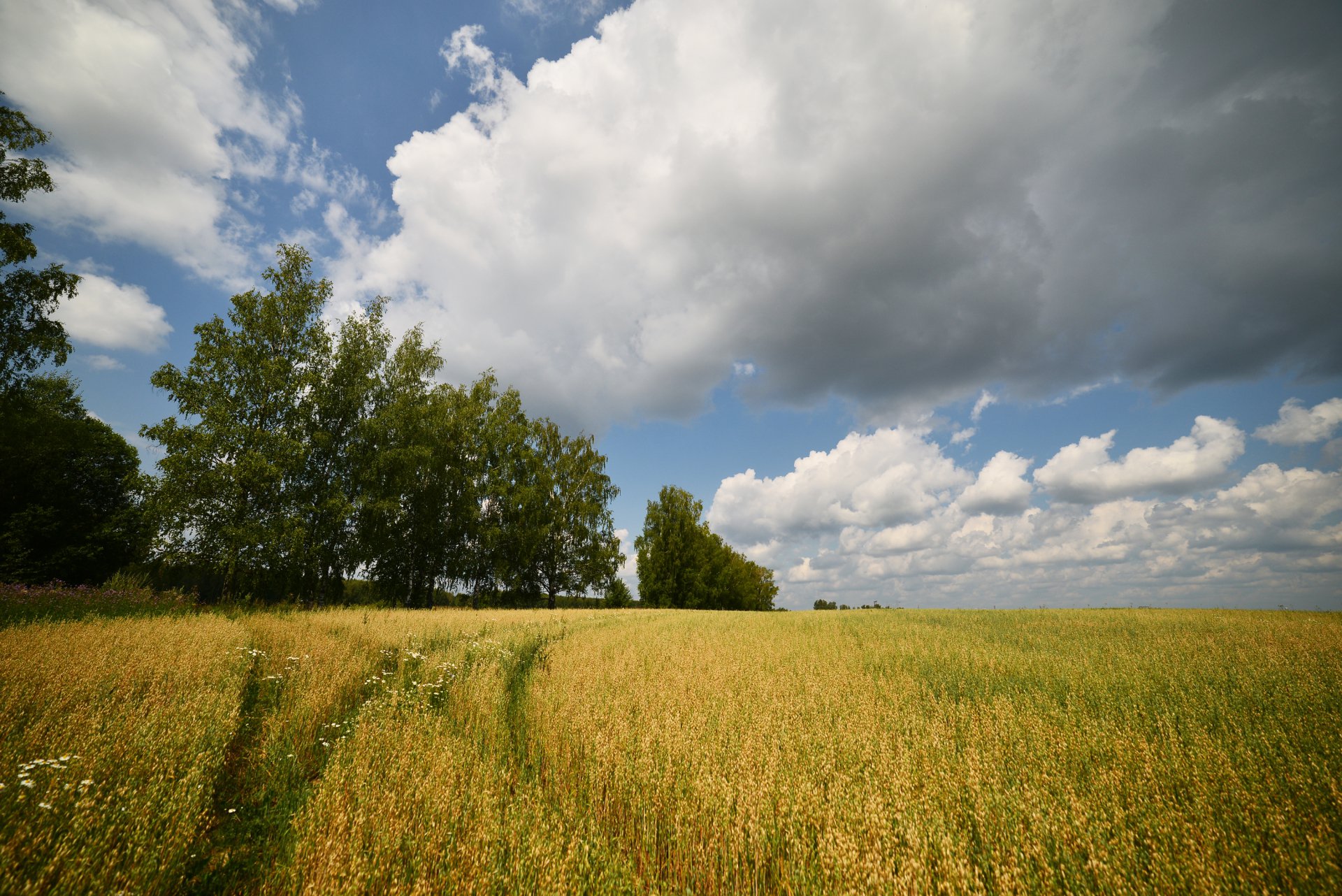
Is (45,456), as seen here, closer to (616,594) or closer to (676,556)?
(616,594)

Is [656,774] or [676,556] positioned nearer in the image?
[656,774]

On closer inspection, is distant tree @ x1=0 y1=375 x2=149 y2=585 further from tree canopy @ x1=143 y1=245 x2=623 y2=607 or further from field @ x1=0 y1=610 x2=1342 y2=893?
field @ x1=0 y1=610 x2=1342 y2=893

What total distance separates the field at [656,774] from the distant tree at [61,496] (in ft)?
63.9

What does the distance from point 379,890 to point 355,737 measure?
100 inches

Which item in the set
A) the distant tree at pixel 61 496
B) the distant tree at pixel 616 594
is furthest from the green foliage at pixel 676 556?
the distant tree at pixel 61 496

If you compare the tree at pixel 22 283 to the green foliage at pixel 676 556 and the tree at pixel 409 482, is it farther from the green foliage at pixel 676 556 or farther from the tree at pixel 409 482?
the green foliage at pixel 676 556

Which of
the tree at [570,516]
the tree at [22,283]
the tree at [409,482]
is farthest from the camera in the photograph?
the tree at [570,516]

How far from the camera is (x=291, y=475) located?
2158 cm

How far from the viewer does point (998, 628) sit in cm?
1584

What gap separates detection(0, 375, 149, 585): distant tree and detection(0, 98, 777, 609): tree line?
0.34ft

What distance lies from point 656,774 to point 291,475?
24.4m

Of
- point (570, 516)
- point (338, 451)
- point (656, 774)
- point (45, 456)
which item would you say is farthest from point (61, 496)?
point (656, 774)

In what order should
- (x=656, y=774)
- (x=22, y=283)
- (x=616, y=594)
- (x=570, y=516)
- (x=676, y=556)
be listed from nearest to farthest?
(x=656, y=774)
(x=22, y=283)
(x=570, y=516)
(x=616, y=594)
(x=676, y=556)

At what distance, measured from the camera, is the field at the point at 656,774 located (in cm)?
325
